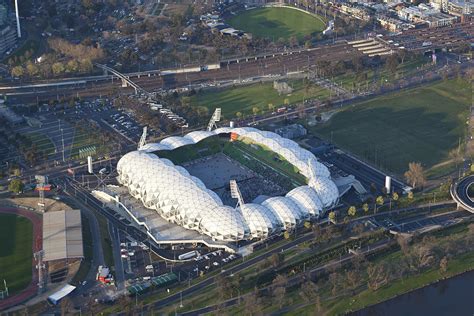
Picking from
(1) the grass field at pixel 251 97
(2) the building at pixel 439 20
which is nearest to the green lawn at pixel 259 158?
(1) the grass field at pixel 251 97

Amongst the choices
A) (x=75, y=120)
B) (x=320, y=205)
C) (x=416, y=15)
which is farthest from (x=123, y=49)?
(x=320, y=205)

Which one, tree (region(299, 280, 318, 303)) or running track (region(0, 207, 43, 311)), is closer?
running track (region(0, 207, 43, 311))

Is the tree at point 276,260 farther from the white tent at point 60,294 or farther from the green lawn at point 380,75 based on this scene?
the green lawn at point 380,75

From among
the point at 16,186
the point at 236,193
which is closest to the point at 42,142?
the point at 16,186

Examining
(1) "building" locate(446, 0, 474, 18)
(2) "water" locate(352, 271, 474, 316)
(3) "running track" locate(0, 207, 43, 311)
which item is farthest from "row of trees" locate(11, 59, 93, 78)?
(1) "building" locate(446, 0, 474, 18)

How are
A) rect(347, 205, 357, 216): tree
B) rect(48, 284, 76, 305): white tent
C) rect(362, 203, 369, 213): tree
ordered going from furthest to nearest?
rect(362, 203, 369, 213): tree → rect(347, 205, 357, 216): tree → rect(48, 284, 76, 305): white tent

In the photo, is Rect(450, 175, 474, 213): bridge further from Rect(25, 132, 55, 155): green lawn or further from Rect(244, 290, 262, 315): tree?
Rect(25, 132, 55, 155): green lawn

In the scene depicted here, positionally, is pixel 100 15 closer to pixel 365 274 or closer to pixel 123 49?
pixel 123 49
